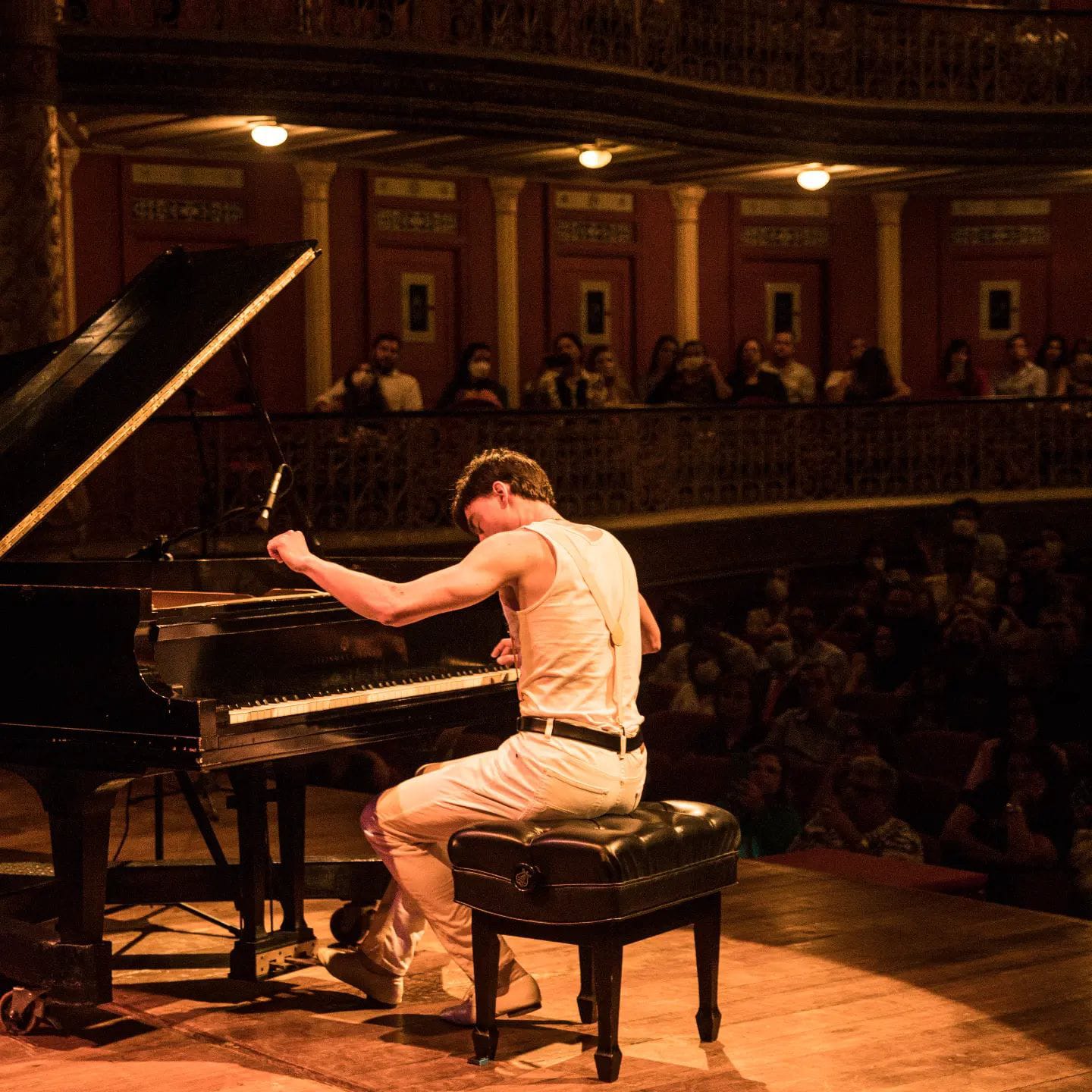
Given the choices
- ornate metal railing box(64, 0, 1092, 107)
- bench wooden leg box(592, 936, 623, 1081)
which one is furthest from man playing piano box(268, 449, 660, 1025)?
ornate metal railing box(64, 0, 1092, 107)

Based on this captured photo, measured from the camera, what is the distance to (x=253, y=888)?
4762 millimetres

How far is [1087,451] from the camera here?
15.2m

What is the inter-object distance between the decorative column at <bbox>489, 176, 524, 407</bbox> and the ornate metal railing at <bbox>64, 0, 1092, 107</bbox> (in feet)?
6.97

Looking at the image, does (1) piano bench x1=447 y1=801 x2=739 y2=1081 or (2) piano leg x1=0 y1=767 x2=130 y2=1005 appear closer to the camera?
(1) piano bench x1=447 y1=801 x2=739 y2=1081

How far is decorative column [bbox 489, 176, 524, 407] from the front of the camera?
1499 cm

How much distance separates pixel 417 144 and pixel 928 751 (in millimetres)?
7524

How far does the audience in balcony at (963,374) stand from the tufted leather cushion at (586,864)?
11.3m

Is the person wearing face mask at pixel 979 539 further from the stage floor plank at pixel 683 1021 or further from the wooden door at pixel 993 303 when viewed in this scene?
the stage floor plank at pixel 683 1021

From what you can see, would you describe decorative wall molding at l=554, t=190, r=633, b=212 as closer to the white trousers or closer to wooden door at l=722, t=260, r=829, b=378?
wooden door at l=722, t=260, r=829, b=378

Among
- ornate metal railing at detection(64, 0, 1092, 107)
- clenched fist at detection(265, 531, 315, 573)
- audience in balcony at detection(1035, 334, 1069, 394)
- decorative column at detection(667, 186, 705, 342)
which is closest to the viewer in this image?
clenched fist at detection(265, 531, 315, 573)

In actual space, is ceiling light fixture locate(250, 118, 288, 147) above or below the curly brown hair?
above

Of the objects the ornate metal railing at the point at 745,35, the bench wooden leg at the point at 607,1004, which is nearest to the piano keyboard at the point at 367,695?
the bench wooden leg at the point at 607,1004

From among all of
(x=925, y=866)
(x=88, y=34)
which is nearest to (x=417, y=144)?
(x=88, y=34)

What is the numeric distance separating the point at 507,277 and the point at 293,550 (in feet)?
35.9
